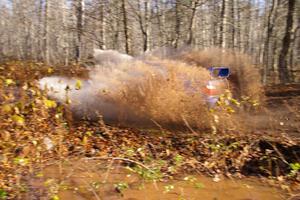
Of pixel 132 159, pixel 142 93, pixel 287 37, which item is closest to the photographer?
pixel 132 159

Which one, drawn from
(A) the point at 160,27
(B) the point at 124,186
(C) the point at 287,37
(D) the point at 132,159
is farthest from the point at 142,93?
(A) the point at 160,27

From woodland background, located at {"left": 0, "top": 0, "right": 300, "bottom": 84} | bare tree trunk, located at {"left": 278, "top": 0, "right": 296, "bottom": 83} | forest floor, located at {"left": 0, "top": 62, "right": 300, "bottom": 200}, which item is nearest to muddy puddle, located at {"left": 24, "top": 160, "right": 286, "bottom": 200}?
forest floor, located at {"left": 0, "top": 62, "right": 300, "bottom": 200}

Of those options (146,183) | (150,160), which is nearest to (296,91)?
(150,160)

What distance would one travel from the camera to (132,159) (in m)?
7.11

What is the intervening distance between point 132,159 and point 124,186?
3.83 ft

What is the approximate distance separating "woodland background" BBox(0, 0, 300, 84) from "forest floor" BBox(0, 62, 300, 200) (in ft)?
A: 18.8

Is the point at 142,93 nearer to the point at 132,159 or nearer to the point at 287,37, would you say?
the point at 132,159

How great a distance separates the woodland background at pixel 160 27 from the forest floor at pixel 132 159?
573 centimetres

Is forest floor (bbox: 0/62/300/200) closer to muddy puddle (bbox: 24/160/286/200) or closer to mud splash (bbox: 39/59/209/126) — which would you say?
muddy puddle (bbox: 24/160/286/200)

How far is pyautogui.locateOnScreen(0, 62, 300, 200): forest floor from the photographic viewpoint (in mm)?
5535

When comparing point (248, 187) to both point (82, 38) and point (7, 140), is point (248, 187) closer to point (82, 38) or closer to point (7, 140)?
point (7, 140)

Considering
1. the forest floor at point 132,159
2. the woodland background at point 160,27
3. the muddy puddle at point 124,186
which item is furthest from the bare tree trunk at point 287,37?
the muddy puddle at point 124,186

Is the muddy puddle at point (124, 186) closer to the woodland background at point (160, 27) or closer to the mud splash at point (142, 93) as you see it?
the mud splash at point (142, 93)

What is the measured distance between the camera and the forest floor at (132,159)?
218 inches
